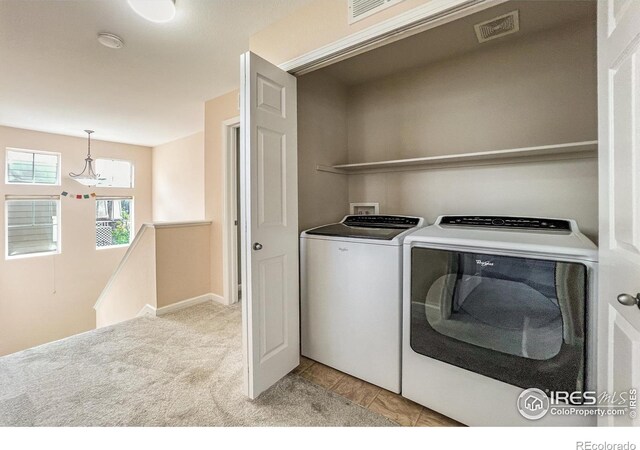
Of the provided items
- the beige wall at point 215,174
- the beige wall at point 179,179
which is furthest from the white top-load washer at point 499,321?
the beige wall at point 179,179

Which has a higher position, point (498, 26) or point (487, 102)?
point (498, 26)

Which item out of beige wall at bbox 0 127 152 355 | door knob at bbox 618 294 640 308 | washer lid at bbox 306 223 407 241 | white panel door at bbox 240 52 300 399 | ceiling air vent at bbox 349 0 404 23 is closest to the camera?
door knob at bbox 618 294 640 308

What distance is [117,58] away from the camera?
2.35 m

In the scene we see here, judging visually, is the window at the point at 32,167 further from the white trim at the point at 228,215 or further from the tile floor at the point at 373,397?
the tile floor at the point at 373,397

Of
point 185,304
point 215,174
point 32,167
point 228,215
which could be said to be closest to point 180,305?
point 185,304

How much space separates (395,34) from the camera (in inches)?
54.8

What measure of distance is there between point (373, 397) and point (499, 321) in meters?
0.86

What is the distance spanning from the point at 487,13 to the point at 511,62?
1.45ft

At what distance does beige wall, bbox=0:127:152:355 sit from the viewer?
415 cm

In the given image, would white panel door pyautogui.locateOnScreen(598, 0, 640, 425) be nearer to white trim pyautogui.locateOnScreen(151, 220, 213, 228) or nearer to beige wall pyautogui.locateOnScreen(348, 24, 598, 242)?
beige wall pyautogui.locateOnScreen(348, 24, 598, 242)

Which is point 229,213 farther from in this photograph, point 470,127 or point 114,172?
point 114,172

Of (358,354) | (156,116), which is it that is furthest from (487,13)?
(156,116)

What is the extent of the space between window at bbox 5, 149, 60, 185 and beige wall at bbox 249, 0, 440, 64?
4899 mm

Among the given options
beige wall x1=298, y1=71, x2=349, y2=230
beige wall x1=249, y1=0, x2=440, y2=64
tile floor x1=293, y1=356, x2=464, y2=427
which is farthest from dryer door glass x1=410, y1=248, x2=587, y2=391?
beige wall x1=249, y1=0, x2=440, y2=64
